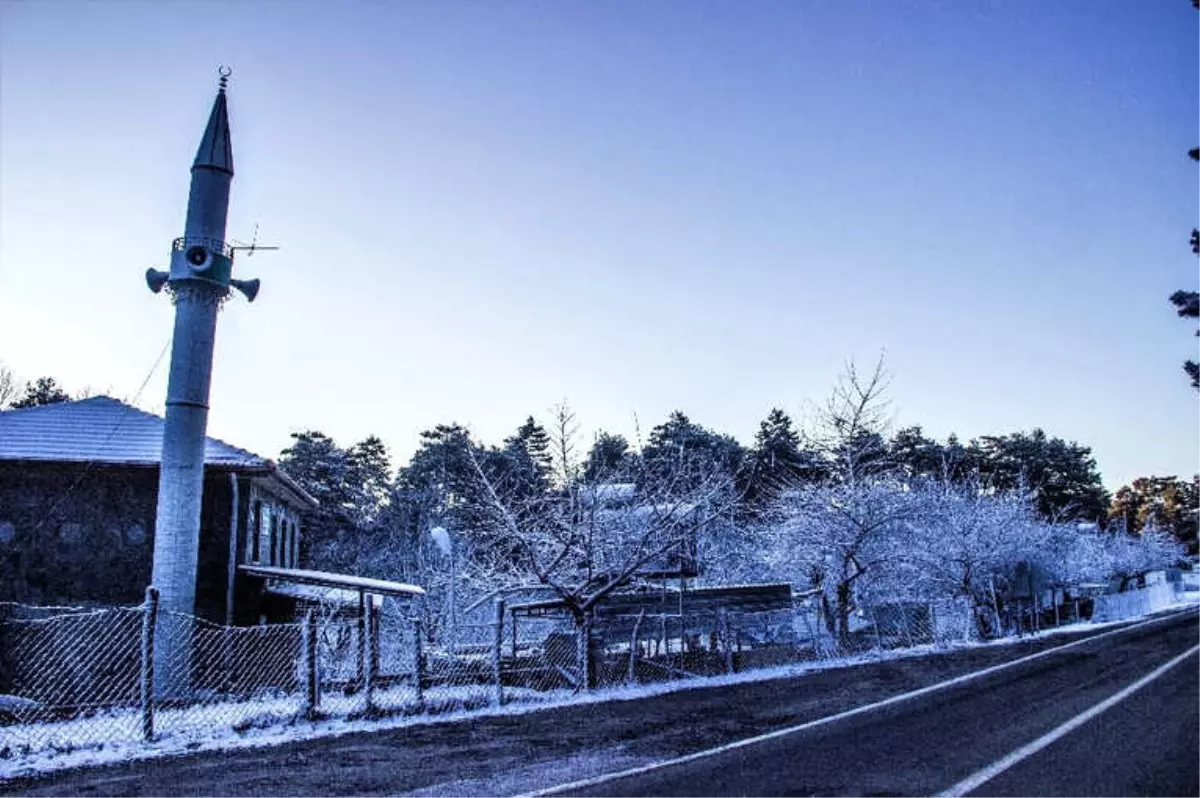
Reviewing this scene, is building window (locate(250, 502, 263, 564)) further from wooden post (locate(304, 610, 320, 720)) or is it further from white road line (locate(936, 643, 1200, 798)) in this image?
white road line (locate(936, 643, 1200, 798))

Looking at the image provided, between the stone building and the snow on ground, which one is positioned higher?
the stone building

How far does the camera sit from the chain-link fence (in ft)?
37.9

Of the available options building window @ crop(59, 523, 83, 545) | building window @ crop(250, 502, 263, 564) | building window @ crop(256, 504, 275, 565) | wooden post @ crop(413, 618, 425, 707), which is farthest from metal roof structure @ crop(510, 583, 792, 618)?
building window @ crop(59, 523, 83, 545)

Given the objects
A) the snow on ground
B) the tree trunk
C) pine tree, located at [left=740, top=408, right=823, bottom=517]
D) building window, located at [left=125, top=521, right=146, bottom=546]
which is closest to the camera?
the snow on ground

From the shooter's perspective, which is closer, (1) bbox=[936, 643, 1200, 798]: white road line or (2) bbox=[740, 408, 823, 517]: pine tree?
(1) bbox=[936, 643, 1200, 798]: white road line

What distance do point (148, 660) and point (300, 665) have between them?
3568 millimetres

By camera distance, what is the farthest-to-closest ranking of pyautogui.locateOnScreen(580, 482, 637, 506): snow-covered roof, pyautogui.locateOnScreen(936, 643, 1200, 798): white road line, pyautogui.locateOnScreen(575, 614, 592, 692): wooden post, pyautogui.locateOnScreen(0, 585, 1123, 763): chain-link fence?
pyautogui.locateOnScreen(580, 482, 637, 506): snow-covered roof
pyautogui.locateOnScreen(575, 614, 592, 692): wooden post
pyautogui.locateOnScreen(0, 585, 1123, 763): chain-link fence
pyautogui.locateOnScreen(936, 643, 1200, 798): white road line

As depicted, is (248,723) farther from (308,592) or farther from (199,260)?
(199,260)

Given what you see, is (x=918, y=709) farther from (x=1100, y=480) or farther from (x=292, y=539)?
(x=1100, y=480)

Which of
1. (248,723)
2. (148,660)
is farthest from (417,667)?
(148,660)

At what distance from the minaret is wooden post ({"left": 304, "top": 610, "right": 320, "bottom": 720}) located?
5.97m

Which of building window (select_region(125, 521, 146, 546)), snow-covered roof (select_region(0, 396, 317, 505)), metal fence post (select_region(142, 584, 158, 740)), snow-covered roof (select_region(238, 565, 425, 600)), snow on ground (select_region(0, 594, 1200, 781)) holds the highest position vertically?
snow-covered roof (select_region(0, 396, 317, 505))

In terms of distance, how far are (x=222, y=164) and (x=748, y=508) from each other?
103 feet

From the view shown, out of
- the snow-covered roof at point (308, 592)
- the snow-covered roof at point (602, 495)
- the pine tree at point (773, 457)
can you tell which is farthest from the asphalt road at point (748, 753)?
the pine tree at point (773, 457)
